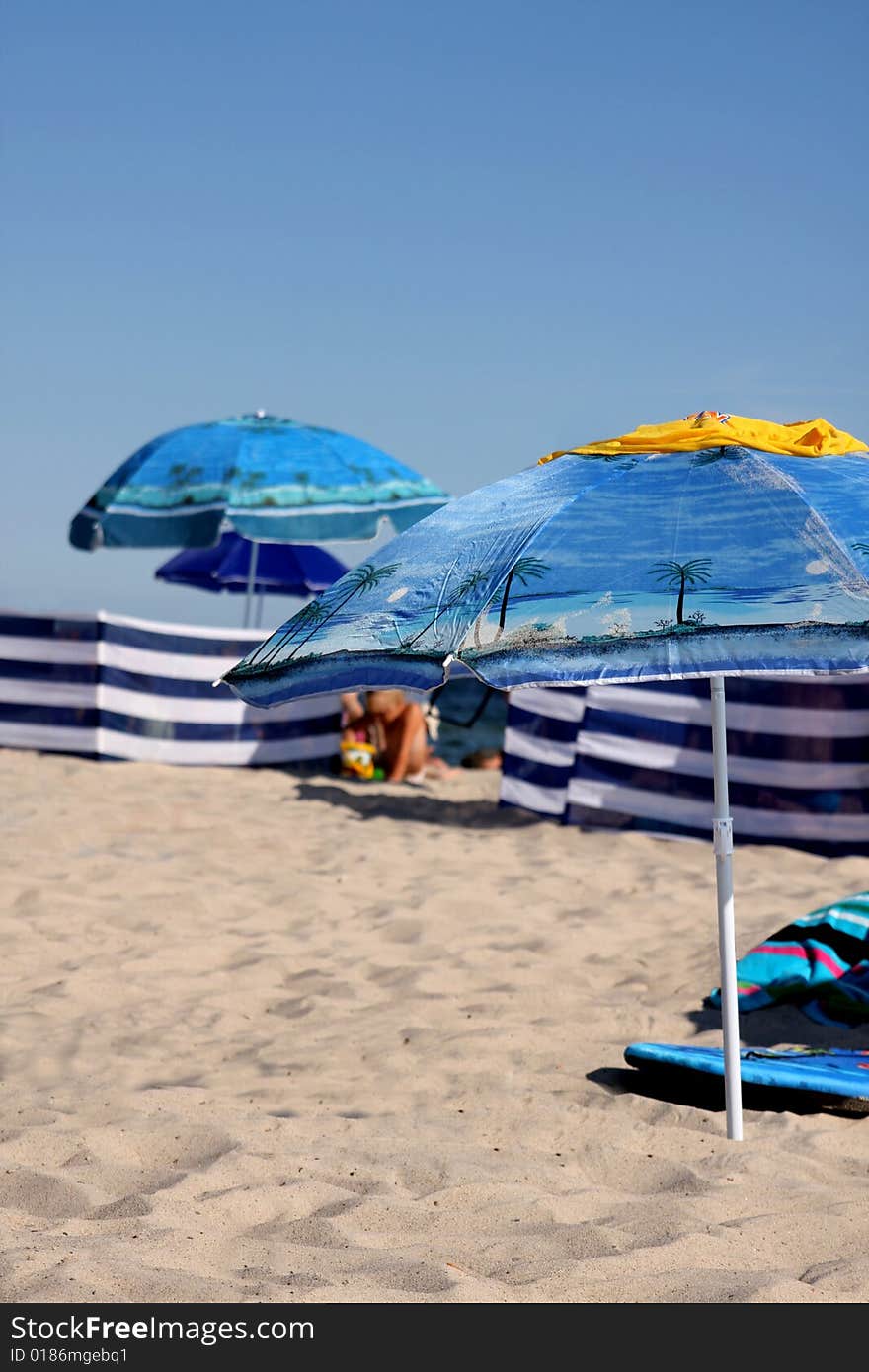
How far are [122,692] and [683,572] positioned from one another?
329 inches

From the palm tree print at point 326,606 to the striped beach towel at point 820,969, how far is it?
252 centimetres

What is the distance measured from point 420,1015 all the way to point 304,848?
302cm

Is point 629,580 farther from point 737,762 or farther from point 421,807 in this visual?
point 421,807

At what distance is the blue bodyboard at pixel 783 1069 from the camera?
4.12 metres

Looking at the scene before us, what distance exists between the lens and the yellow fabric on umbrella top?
3.56m

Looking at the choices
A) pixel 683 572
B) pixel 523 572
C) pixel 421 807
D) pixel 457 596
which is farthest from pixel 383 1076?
pixel 421 807

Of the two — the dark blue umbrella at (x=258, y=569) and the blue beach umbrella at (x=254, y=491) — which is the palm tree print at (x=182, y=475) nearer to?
the blue beach umbrella at (x=254, y=491)

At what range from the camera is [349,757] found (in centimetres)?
1152

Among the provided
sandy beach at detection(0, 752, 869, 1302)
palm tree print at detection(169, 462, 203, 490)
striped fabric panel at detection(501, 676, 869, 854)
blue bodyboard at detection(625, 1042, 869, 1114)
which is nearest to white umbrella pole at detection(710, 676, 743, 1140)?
sandy beach at detection(0, 752, 869, 1302)

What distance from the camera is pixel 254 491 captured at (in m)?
11.2

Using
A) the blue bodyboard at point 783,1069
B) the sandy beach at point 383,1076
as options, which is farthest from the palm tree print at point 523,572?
the blue bodyboard at point 783,1069
